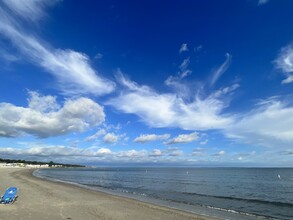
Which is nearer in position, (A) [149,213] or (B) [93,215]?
(B) [93,215]

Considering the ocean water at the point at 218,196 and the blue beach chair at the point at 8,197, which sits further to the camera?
the ocean water at the point at 218,196

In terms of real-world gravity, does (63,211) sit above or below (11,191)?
below

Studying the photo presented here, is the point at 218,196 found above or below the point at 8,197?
above

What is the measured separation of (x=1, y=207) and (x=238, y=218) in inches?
677

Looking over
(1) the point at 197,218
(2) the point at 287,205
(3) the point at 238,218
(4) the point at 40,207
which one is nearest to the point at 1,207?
(4) the point at 40,207

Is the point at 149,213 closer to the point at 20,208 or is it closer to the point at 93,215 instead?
the point at 93,215

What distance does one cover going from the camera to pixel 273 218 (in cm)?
2162

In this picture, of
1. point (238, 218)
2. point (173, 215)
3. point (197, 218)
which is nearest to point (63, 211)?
point (173, 215)

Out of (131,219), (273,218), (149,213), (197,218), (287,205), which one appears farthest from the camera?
(287,205)

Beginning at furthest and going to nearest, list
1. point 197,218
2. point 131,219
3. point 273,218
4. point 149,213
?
1. point 273,218
2. point 149,213
3. point 197,218
4. point 131,219

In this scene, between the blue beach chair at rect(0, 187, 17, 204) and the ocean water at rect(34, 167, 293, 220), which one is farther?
the ocean water at rect(34, 167, 293, 220)

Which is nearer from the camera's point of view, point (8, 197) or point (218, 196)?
point (8, 197)

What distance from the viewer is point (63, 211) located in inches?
718

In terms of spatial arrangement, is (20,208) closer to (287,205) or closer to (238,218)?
(238,218)
